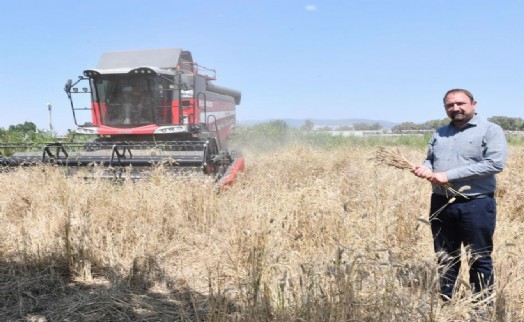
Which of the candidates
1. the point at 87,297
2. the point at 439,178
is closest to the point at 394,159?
the point at 439,178

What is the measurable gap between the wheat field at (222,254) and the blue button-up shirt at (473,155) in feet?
1.36

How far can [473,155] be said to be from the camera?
2.58m

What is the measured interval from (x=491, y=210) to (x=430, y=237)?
50.2 inches

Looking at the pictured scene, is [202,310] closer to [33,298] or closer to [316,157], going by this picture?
[33,298]

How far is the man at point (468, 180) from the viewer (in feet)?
8.21

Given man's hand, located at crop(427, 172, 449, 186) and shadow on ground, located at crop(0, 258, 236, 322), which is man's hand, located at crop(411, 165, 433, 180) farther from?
shadow on ground, located at crop(0, 258, 236, 322)

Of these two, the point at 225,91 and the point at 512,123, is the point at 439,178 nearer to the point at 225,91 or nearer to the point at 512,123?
the point at 225,91

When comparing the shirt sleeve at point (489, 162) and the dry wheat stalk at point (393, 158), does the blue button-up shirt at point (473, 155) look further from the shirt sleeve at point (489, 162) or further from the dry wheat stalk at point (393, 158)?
the dry wheat stalk at point (393, 158)

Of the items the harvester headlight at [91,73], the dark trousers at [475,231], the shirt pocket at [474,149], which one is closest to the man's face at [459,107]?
the shirt pocket at [474,149]

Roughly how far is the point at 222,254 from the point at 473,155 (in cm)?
204

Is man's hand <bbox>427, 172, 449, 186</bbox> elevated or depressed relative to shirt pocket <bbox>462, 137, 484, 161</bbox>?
depressed

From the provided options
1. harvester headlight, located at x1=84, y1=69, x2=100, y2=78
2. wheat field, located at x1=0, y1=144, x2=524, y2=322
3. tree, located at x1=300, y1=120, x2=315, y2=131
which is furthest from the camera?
tree, located at x1=300, y1=120, x2=315, y2=131

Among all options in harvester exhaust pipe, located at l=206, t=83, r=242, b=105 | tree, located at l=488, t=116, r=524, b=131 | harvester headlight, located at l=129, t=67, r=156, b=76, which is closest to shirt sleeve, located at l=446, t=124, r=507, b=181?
harvester headlight, located at l=129, t=67, r=156, b=76

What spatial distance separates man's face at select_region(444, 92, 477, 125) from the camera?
259 centimetres
